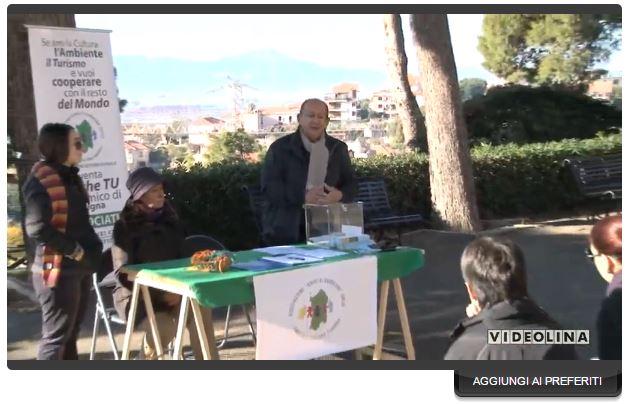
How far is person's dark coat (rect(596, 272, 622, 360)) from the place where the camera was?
10.8 ft

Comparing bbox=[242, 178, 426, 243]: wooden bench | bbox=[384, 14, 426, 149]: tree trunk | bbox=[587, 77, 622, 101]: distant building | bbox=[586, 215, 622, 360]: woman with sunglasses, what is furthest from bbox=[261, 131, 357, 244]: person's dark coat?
bbox=[586, 215, 622, 360]: woman with sunglasses

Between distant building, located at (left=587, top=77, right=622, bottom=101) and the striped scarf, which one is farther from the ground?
distant building, located at (left=587, top=77, right=622, bottom=101)

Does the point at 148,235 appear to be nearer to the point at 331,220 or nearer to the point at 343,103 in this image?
the point at 331,220

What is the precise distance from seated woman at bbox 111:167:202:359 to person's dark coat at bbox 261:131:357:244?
1.91 ft

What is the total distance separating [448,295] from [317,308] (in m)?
1.22

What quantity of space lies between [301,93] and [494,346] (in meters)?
2.37

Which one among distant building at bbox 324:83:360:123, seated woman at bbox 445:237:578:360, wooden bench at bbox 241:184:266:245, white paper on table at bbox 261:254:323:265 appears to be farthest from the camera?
wooden bench at bbox 241:184:266:245

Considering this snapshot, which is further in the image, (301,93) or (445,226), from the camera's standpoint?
(445,226)

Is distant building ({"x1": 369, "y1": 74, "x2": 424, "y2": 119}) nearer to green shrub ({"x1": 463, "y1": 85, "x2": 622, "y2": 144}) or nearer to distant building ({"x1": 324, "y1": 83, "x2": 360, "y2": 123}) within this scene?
distant building ({"x1": 324, "y1": 83, "x2": 360, "y2": 123})

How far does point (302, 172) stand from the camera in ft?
14.7

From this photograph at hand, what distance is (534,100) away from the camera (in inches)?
196

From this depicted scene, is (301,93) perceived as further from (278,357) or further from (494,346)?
(494,346)

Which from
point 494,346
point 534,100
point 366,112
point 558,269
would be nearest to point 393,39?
point 366,112

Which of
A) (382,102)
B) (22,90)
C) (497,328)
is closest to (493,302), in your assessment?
(497,328)
